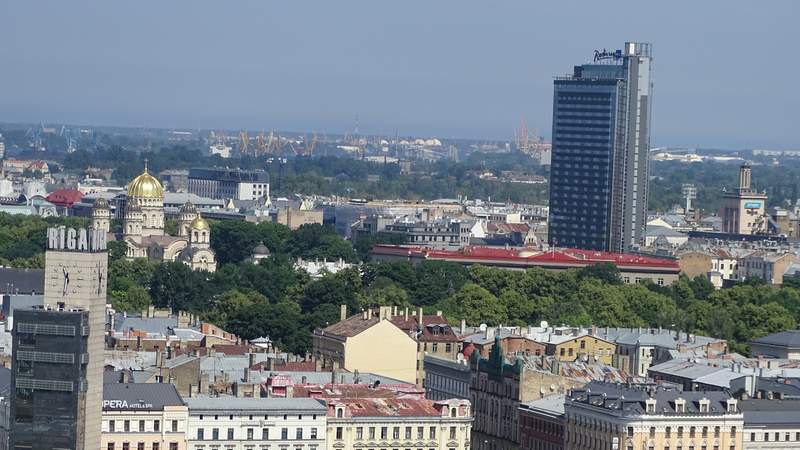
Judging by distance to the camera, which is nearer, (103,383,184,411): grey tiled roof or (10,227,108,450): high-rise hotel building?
(10,227,108,450): high-rise hotel building

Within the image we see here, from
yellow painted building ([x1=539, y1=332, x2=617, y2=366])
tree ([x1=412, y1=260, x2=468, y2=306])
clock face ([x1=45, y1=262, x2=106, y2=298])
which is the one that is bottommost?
tree ([x1=412, y1=260, x2=468, y2=306])

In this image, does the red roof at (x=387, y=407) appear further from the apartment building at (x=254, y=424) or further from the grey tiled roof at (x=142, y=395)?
the grey tiled roof at (x=142, y=395)

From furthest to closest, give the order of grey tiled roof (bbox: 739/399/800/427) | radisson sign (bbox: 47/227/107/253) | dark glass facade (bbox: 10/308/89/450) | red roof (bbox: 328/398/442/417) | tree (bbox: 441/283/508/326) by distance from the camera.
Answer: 1. tree (bbox: 441/283/508/326)
2. grey tiled roof (bbox: 739/399/800/427)
3. red roof (bbox: 328/398/442/417)
4. radisson sign (bbox: 47/227/107/253)
5. dark glass facade (bbox: 10/308/89/450)

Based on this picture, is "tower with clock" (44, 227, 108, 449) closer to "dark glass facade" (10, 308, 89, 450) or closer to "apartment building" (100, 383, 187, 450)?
"dark glass facade" (10, 308, 89, 450)

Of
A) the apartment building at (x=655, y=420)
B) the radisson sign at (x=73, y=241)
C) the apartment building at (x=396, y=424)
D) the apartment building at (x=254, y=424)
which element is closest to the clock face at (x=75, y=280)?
the radisson sign at (x=73, y=241)

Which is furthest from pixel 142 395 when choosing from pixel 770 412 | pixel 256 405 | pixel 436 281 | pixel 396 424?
pixel 436 281

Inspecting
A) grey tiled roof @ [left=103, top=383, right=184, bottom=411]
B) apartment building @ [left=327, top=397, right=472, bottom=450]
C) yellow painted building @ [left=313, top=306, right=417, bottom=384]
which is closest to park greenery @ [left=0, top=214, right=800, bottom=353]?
yellow painted building @ [left=313, top=306, right=417, bottom=384]

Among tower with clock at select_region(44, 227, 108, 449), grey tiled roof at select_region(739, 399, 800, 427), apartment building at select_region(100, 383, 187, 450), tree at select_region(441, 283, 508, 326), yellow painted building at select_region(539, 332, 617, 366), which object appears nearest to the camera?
tower with clock at select_region(44, 227, 108, 449)
